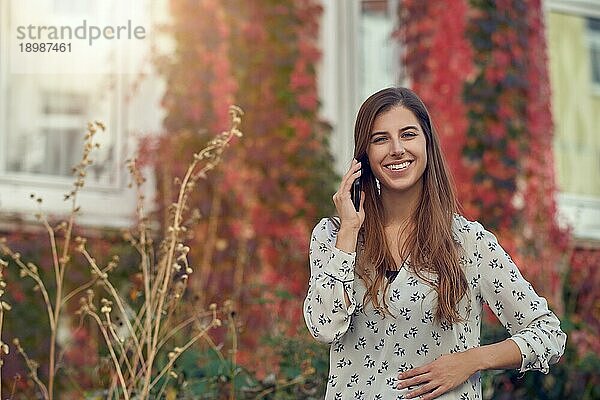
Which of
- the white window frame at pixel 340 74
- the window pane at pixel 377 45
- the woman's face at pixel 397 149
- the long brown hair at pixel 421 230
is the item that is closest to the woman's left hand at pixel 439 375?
the long brown hair at pixel 421 230

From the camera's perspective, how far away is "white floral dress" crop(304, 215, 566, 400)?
2.90 meters

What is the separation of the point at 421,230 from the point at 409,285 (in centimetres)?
15

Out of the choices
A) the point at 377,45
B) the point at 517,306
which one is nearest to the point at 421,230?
the point at 517,306

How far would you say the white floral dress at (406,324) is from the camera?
114 inches

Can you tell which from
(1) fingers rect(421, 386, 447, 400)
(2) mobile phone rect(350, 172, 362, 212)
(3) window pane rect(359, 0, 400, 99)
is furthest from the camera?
(3) window pane rect(359, 0, 400, 99)

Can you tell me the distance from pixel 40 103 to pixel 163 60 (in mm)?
720

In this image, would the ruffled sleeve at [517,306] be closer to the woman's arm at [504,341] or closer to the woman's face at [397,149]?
the woman's arm at [504,341]

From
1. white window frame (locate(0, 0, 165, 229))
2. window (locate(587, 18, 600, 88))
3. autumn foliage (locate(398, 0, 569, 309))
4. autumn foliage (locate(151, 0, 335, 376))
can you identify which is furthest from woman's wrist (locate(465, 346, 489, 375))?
window (locate(587, 18, 600, 88))

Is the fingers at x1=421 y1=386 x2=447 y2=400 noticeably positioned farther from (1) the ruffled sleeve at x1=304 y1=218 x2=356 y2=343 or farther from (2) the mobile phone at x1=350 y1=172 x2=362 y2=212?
(2) the mobile phone at x1=350 y1=172 x2=362 y2=212

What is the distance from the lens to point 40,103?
272 inches

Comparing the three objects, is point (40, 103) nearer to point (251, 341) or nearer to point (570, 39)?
point (251, 341)

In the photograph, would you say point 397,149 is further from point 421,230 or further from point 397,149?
point 421,230

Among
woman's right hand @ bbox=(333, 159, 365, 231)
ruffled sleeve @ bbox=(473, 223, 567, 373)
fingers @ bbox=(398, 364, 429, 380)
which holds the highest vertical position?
woman's right hand @ bbox=(333, 159, 365, 231)

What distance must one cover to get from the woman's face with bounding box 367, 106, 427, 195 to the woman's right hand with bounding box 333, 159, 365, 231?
48 millimetres
